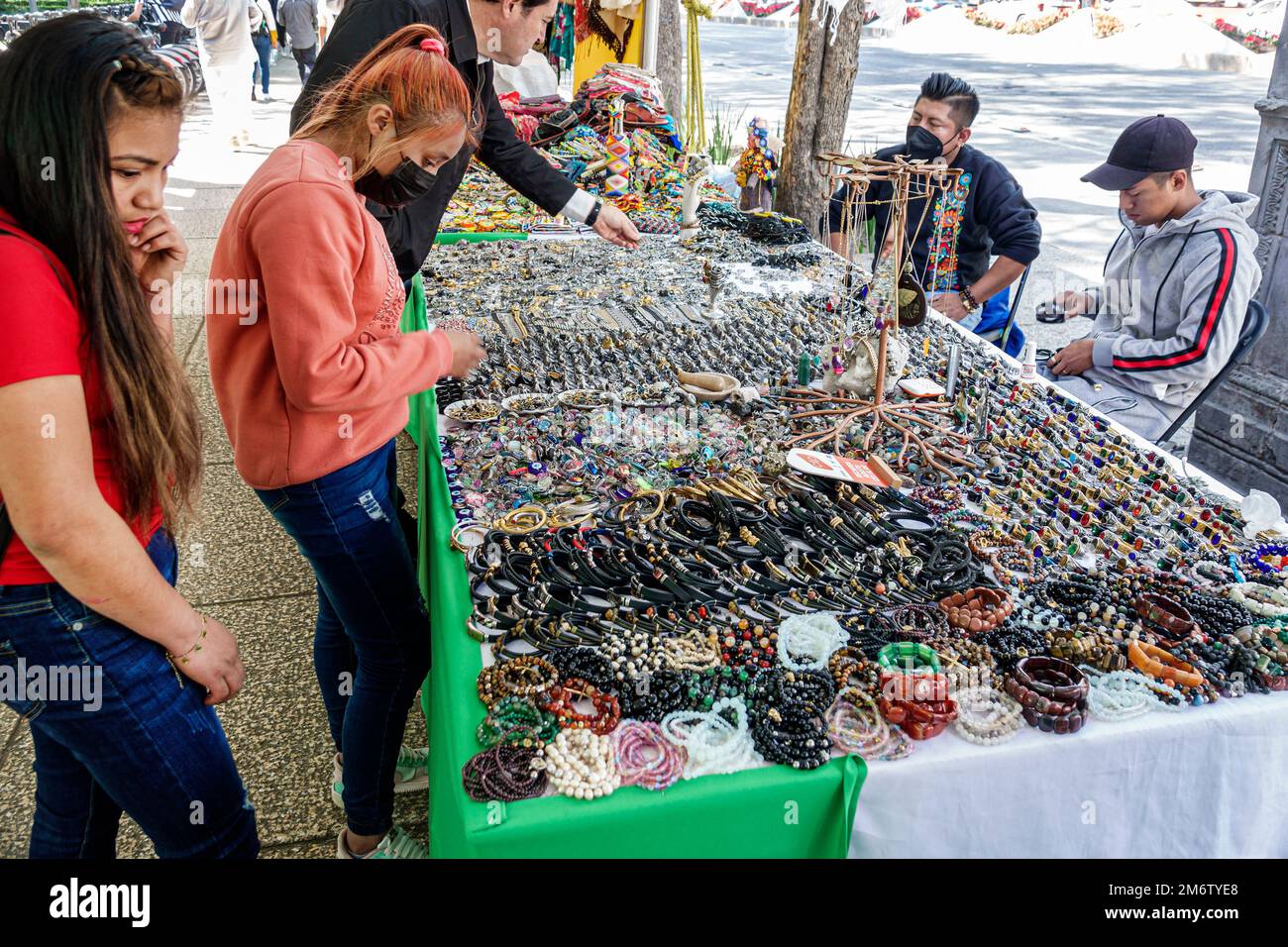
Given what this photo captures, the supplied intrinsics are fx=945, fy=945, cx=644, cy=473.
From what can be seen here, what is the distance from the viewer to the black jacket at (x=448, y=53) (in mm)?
Result: 2432

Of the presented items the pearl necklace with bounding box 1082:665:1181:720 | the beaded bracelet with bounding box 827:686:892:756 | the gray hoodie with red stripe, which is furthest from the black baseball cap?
the beaded bracelet with bounding box 827:686:892:756

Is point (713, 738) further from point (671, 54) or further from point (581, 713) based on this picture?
point (671, 54)

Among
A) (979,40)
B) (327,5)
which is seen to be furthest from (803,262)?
(979,40)

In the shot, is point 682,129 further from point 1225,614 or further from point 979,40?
point 979,40

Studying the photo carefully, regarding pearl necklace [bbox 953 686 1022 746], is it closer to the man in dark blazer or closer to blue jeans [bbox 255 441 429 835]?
blue jeans [bbox 255 441 429 835]

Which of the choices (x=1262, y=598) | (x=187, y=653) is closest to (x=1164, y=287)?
(x=1262, y=598)

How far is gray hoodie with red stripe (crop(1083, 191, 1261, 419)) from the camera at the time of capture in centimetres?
325

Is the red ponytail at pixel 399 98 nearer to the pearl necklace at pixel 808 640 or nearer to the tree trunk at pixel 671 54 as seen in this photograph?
the pearl necklace at pixel 808 640

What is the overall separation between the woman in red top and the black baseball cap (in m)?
3.03

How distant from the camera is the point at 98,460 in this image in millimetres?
1364

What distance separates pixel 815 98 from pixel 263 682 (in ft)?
15.2

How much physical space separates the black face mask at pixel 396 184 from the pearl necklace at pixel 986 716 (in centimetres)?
141

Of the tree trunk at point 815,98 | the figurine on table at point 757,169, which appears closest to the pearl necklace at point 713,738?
the tree trunk at point 815,98

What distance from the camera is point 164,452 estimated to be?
1.41 meters
